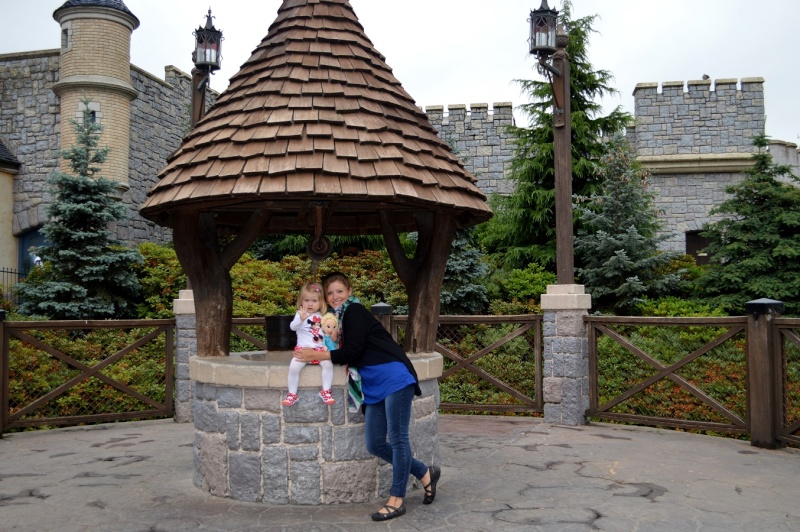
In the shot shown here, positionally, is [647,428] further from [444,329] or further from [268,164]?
[268,164]

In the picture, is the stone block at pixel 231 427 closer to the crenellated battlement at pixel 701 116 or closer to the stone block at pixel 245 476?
the stone block at pixel 245 476

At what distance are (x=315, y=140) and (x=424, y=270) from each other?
1372 mm

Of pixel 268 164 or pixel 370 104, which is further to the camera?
pixel 370 104

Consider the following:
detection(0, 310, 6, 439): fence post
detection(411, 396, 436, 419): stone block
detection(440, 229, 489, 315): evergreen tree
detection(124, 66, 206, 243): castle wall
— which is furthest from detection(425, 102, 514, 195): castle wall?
detection(411, 396, 436, 419): stone block

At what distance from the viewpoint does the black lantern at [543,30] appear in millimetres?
8125

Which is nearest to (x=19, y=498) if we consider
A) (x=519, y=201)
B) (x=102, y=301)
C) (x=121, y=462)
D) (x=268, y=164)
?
(x=121, y=462)

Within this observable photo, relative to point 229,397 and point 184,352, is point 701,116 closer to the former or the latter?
point 184,352

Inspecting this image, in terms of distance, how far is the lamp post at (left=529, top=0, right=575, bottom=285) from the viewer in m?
8.14

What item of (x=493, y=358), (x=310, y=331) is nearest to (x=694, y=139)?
(x=493, y=358)

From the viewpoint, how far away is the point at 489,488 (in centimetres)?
512

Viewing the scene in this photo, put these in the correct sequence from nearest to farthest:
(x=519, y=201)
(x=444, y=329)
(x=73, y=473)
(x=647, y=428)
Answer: (x=73, y=473) < (x=647, y=428) < (x=444, y=329) < (x=519, y=201)

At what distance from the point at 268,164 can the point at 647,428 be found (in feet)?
17.9

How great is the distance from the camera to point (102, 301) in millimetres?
12734

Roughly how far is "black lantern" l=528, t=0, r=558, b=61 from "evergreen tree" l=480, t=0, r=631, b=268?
21.2 feet
